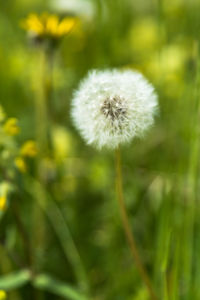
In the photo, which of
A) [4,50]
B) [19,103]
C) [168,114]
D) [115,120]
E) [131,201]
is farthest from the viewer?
[4,50]

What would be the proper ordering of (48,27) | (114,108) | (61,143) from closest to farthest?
(114,108) → (48,27) → (61,143)

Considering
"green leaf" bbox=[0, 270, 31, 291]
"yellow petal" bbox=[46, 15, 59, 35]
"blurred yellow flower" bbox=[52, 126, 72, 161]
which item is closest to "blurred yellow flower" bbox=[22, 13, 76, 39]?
"yellow petal" bbox=[46, 15, 59, 35]

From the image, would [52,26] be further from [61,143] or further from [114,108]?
[114,108]

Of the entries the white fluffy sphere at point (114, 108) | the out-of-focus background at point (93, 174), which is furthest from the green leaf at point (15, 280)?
the white fluffy sphere at point (114, 108)

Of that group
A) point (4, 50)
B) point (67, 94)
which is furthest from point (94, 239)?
point (4, 50)

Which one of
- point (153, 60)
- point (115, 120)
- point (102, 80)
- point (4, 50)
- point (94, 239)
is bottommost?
point (94, 239)

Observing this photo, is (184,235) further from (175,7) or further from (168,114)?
(175,7)

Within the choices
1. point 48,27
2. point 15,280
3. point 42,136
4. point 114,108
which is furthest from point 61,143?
point 114,108
